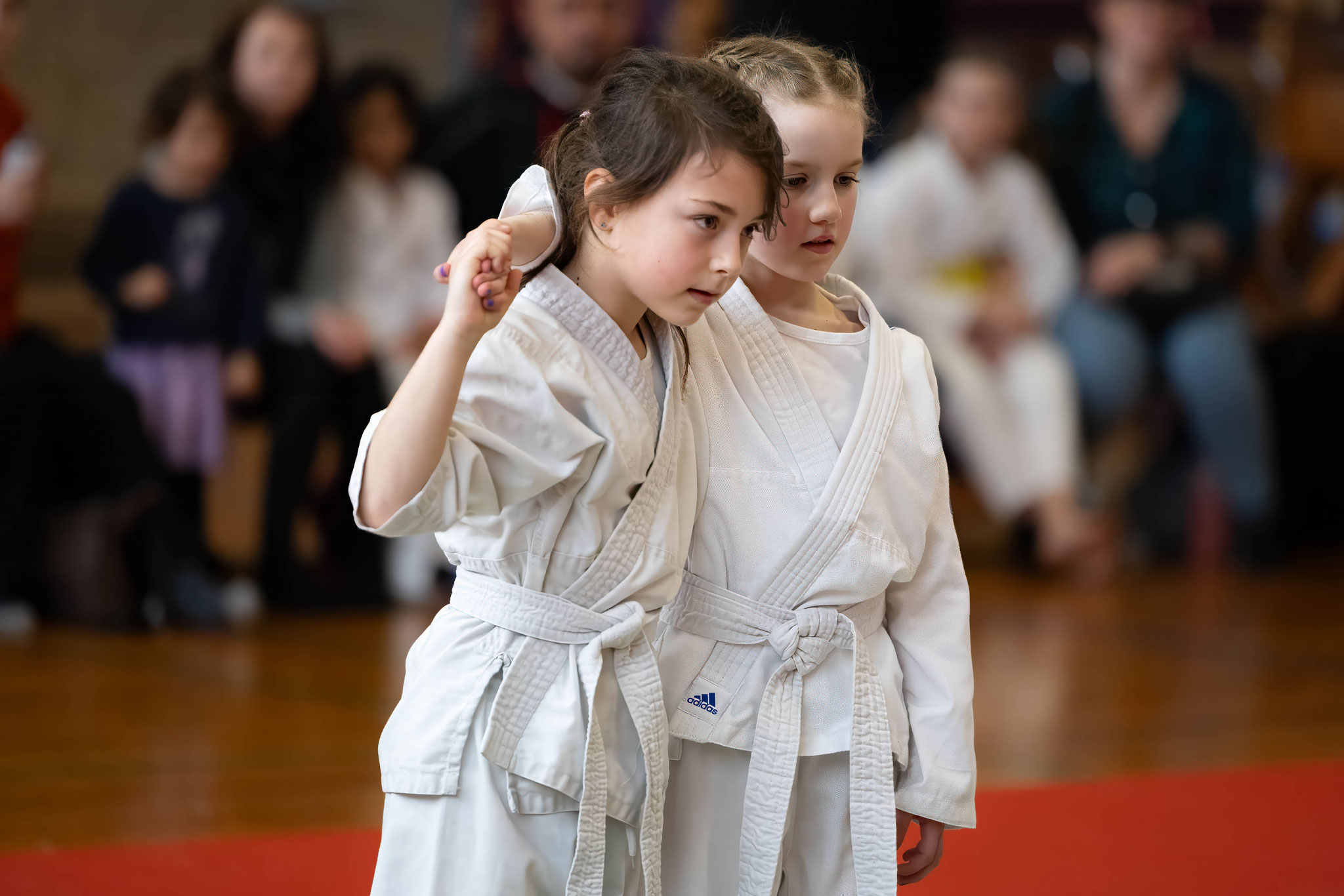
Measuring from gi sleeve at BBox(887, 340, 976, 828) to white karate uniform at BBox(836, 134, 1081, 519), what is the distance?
276 centimetres

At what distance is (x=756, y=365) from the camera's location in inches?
51.4

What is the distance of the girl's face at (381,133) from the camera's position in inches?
146

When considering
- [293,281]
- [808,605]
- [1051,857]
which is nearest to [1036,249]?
[293,281]

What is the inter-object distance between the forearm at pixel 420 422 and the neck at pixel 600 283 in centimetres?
19

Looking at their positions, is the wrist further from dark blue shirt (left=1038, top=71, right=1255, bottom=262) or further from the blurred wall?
dark blue shirt (left=1038, top=71, right=1255, bottom=262)

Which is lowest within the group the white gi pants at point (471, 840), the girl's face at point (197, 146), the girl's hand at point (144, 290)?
the white gi pants at point (471, 840)

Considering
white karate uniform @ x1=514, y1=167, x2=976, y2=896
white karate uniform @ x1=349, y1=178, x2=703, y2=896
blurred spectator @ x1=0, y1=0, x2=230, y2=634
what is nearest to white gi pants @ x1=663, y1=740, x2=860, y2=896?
white karate uniform @ x1=514, y1=167, x2=976, y2=896

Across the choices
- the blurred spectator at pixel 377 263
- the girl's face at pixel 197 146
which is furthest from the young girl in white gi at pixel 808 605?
the girl's face at pixel 197 146

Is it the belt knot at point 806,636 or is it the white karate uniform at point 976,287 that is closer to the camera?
the belt knot at point 806,636

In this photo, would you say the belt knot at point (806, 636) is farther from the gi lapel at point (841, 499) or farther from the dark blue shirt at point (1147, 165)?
the dark blue shirt at point (1147, 165)

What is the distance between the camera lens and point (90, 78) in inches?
161

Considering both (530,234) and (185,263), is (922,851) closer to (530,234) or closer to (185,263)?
(530,234)

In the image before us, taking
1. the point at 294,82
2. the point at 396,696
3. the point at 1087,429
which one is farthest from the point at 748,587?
the point at 1087,429

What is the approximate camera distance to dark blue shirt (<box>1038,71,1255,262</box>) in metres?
4.43
